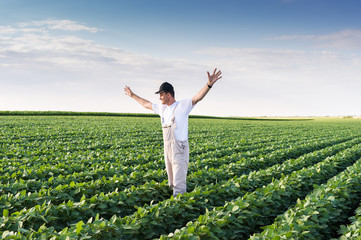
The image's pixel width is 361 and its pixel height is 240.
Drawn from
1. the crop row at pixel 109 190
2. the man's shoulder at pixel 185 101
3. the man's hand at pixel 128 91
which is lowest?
the crop row at pixel 109 190

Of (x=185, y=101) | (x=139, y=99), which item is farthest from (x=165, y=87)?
(x=139, y=99)

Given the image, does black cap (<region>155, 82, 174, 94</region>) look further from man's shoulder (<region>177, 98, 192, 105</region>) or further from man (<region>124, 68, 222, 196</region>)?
man's shoulder (<region>177, 98, 192, 105</region>)

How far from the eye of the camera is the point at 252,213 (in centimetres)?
568

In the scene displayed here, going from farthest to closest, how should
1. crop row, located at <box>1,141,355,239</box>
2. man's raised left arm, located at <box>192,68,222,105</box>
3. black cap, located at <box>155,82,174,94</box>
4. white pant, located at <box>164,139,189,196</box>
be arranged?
white pant, located at <box>164,139,189,196</box> → black cap, located at <box>155,82,174,94</box> → man's raised left arm, located at <box>192,68,222,105</box> → crop row, located at <box>1,141,355,239</box>

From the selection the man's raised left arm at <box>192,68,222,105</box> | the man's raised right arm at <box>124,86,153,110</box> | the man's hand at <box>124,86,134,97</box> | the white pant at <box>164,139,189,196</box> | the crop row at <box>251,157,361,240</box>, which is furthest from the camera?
the man's hand at <box>124,86,134,97</box>

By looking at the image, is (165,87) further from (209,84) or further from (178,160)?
(178,160)

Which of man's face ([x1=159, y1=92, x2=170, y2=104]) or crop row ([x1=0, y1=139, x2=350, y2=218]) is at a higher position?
man's face ([x1=159, y1=92, x2=170, y2=104])

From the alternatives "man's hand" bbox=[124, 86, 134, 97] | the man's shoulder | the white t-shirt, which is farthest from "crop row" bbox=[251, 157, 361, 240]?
"man's hand" bbox=[124, 86, 134, 97]

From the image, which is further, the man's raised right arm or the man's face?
the man's raised right arm

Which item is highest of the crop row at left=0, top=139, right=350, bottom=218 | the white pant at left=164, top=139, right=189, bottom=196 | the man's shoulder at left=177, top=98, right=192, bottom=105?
the man's shoulder at left=177, top=98, right=192, bottom=105

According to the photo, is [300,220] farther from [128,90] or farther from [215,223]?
[128,90]

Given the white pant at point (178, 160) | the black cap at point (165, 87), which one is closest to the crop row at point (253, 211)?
the white pant at point (178, 160)

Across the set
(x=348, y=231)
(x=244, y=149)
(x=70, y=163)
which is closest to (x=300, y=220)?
(x=348, y=231)

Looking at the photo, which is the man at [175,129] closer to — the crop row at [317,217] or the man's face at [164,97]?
the man's face at [164,97]
